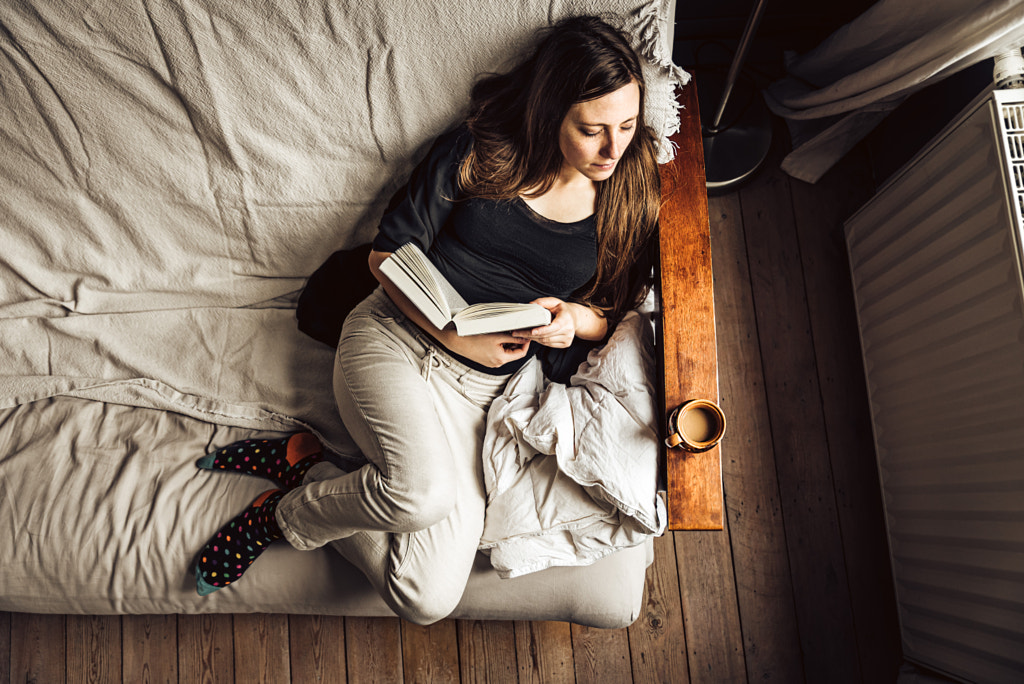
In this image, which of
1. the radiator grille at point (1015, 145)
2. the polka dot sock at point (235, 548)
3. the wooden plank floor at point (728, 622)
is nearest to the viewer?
the radiator grille at point (1015, 145)

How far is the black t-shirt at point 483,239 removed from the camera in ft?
3.99

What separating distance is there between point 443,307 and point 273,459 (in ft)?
2.05

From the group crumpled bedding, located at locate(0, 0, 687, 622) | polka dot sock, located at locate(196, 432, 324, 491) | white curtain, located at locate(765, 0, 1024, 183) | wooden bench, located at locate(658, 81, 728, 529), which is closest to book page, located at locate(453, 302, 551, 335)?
wooden bench, located at locate(658, 81, 728, 529)

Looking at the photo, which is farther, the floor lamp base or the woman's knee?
the floor lamp base

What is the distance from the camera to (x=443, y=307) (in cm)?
104

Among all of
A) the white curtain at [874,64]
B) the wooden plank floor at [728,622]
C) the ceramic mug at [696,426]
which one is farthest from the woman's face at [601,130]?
the wooden plank floor at [728,622]

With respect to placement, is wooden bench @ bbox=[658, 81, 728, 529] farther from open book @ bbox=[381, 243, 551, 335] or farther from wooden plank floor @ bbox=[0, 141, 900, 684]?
wooden plank floor @ bbox=[0, 141, 900, 684]

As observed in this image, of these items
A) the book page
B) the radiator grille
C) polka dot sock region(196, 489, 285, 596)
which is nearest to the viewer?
the book page

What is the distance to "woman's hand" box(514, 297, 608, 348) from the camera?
3.80 feet

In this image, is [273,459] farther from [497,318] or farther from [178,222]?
[497,318]

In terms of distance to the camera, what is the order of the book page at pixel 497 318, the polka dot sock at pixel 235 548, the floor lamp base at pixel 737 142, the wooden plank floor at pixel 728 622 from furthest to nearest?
the floor lamp base at pixel 737 142
the wooden plank floor at pixel 728 622
the polka dot sock at pixel 235 548
the book page at pixel 497 318

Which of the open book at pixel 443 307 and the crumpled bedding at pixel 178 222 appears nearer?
the open book at pixel 443 307

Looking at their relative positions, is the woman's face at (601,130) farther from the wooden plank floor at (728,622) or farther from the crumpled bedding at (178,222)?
the wooden plank floor at (728,622)

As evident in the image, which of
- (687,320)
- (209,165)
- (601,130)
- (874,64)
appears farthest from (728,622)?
(209,165)
